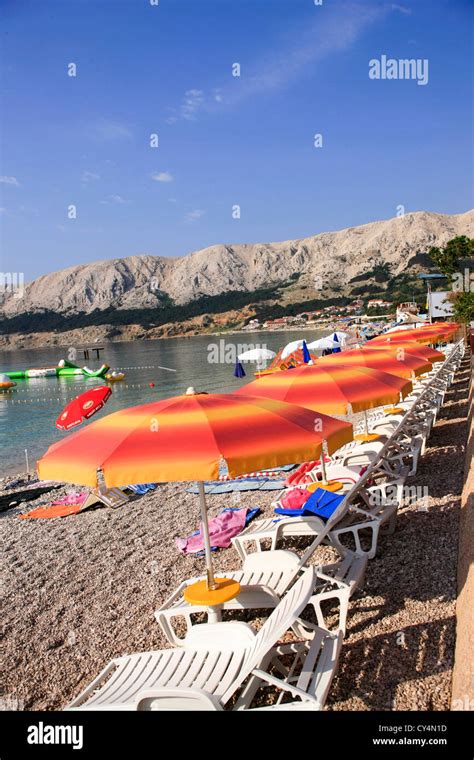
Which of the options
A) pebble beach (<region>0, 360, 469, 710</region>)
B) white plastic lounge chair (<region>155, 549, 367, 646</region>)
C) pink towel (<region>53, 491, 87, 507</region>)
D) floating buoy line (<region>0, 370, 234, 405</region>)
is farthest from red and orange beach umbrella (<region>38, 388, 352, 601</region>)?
floating buoy line (<region>0, 370, 234, 405</region>)

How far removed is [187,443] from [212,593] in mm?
1520

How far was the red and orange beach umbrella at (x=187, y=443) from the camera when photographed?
3.57 metres

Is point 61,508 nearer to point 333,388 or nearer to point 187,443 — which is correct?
point 333,388

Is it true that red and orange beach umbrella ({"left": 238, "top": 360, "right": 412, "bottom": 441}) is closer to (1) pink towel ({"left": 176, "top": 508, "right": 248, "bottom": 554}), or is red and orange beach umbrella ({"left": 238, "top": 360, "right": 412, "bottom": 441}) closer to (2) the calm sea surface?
(1) pink towel ({"left": 176, "top": 508, "right": 248, "bottom": 554})

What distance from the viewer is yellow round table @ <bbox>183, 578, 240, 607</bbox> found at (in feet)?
14.4

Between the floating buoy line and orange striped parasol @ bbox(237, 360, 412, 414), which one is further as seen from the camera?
the floating buoy line

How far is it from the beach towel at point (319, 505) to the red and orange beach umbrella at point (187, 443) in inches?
90.3

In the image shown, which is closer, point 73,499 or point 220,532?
point 220,532

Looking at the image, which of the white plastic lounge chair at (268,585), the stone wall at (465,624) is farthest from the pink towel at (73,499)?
the stone wall at (465,624)

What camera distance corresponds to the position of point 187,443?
368 centimetres

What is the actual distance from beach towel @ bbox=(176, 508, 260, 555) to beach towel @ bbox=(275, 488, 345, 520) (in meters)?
0.95

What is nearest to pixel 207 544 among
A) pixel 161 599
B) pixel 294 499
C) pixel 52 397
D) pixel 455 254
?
pixel 161 599

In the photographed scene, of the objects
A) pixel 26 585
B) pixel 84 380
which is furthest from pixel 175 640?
pixel 84 380
